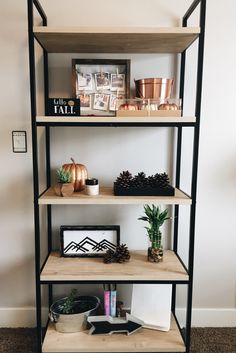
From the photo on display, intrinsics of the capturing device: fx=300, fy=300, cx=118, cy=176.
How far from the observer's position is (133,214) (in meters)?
1.87

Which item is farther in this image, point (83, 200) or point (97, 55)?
point (97, 55)

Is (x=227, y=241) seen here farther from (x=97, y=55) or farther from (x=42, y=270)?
(x=97, y=55)

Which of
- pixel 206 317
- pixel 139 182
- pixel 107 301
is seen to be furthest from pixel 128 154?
pixel 206 317

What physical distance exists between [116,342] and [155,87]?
1353 mm

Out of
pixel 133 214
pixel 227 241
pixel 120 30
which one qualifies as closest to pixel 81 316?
pixel 133 214

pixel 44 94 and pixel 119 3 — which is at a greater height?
pixel 119 3

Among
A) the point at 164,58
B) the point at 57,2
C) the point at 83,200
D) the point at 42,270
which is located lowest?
the point at 42,270

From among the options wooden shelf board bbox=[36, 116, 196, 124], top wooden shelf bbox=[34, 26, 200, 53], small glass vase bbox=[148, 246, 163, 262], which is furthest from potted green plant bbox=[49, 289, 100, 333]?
top wooden shelf bbox=[34, 26, 200, 53]

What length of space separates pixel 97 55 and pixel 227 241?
1.40 meters

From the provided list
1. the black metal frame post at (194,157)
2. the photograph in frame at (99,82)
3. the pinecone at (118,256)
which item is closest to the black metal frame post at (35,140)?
the photograph in frame at (99,82)

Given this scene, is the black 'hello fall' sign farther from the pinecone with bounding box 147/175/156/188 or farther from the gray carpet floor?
the gray carpet floor

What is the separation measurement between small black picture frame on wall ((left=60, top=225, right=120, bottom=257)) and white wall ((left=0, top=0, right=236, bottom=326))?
A: 127 millimetres

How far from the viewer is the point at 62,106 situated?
4.75 feet

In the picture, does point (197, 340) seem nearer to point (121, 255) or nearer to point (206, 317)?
point (206, 317)
